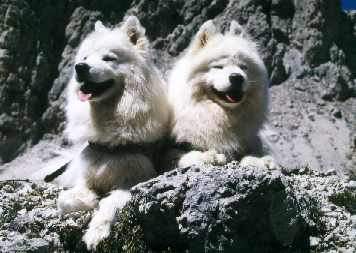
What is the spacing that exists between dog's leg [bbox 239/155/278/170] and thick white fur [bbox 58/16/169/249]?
1.04m

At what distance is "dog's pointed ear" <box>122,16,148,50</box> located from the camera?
790 cm

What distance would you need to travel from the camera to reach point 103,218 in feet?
21.9

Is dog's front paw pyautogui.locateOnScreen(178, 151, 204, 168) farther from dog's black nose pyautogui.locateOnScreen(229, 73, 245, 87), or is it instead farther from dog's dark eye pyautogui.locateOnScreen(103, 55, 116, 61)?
dog's dark eye pyautogui.locateOnScreen(103, 55, 116, 61)

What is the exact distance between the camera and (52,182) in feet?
32.3

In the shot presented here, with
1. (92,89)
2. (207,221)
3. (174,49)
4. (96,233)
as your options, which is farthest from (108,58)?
(174,49)

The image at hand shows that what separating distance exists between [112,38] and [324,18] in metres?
60.5

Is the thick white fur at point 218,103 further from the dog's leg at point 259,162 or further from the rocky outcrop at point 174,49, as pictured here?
the rocky outcrop at point 174,49

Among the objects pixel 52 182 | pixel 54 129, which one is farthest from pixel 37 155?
pixel 52 182

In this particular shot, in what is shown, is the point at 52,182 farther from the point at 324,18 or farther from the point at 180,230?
the point at 324,18

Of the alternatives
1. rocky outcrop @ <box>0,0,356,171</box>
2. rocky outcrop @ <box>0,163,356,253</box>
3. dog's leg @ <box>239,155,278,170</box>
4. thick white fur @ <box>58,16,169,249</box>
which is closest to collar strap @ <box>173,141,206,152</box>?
thick white fur @ <box>58,16,169,249</box>

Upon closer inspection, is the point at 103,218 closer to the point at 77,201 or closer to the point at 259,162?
the point at 77,201

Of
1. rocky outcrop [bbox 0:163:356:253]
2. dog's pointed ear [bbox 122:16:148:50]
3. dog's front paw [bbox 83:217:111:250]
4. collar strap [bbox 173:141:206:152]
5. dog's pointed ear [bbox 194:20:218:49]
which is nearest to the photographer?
rocky outcrop [bbox 0:163:356:253]

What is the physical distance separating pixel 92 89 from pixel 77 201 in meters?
1.28

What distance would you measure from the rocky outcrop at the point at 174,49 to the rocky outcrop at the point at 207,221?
2006 inches
